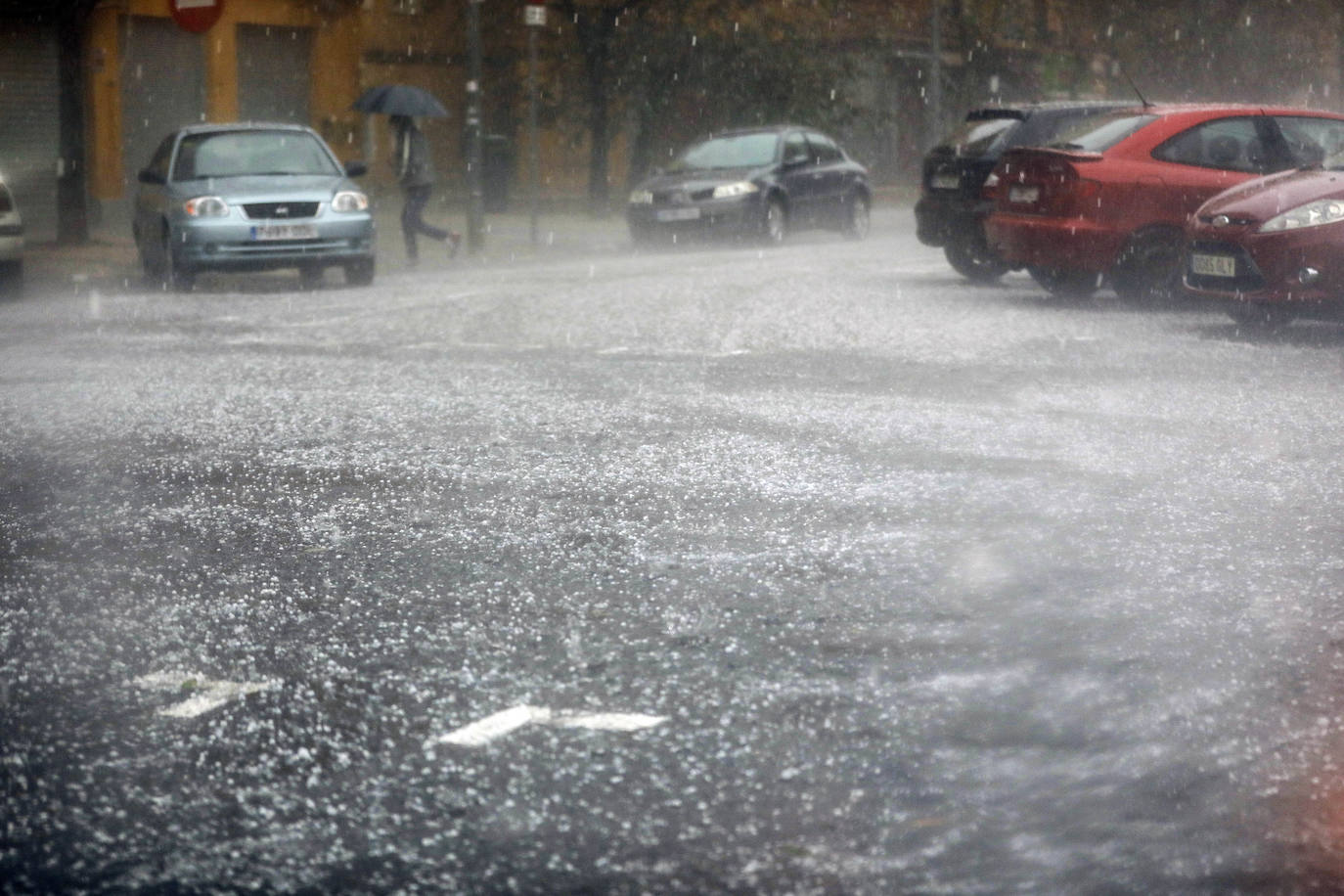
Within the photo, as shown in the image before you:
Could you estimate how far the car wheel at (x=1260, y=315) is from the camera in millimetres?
12773

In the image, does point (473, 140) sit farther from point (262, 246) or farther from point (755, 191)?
point (262, 246)

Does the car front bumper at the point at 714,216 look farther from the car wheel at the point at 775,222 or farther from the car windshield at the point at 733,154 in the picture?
the car windshield at the point at 733,154

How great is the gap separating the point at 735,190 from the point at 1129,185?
10.1m

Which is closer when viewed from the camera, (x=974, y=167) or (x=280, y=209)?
(x=974, y=167)

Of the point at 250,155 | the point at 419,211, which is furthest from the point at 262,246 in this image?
the point at 419,211

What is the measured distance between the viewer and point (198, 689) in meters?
4.50

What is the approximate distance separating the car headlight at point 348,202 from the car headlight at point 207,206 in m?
1.03

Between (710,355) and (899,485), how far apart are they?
14.8 feet

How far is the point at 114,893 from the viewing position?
3.24m

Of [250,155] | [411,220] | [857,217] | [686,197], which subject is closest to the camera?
[250,155]

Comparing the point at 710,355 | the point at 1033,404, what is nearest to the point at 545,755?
the point at 1033,404

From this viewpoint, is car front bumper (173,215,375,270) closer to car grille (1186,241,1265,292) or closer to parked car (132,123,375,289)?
parked car (132,123,375,289)

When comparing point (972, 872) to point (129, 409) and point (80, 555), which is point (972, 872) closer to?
point (80, 555)

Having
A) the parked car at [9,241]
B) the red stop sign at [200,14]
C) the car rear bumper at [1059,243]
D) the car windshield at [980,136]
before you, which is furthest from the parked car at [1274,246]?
the red stop sign at [200,14]
